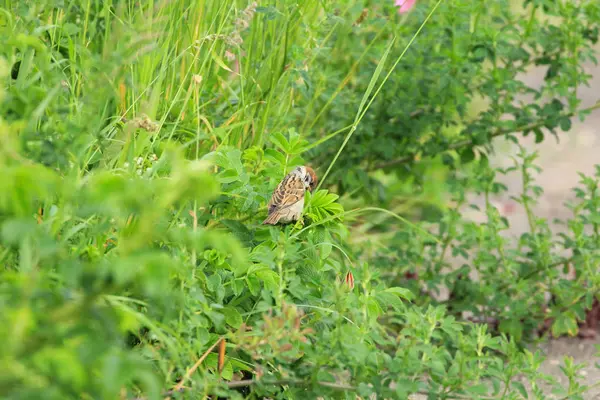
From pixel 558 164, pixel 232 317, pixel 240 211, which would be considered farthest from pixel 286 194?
pixel 558 164

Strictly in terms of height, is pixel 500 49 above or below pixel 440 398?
above

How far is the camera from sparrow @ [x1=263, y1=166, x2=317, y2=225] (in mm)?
2236

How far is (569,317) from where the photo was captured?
10.7 feet

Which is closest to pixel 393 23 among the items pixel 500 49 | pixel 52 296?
pixel 500 49

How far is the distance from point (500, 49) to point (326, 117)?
85 centimetres

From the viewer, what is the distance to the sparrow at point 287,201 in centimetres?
224

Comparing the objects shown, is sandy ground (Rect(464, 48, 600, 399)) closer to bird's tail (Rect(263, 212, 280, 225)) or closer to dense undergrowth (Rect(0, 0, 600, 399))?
dense undergrowth (Rect(0, 0, 600, 399))

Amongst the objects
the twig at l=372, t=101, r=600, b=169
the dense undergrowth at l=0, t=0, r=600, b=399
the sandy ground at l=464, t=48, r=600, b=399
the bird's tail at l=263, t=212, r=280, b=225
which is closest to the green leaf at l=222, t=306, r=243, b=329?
the dense undergrowth at l=0, t=0, r=600, b=399

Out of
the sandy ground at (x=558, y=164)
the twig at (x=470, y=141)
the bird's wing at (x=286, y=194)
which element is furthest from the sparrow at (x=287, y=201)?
the sandy ground at (x=558, y=164)

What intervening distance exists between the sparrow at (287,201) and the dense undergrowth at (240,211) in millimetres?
47

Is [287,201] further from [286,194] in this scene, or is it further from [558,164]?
[558,164]

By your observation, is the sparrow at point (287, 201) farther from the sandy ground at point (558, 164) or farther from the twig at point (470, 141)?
the sandy ground at point (558, 164)

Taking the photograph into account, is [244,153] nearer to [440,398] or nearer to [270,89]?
[270,89]

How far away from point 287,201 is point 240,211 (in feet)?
0.70
